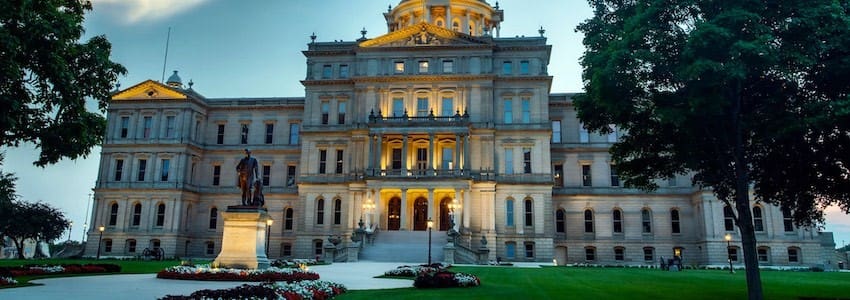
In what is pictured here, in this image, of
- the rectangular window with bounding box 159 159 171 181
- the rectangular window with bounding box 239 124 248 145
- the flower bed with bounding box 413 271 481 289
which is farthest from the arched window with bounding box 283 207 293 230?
the flower bed with bounding box 413 271 481 289

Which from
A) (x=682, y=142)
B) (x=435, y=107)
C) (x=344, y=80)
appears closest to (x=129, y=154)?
(x=344, y=80)

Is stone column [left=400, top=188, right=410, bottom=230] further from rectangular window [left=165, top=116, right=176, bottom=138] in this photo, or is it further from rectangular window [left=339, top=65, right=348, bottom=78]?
rectangular window [left=165, top=116, right=176, bottom=138]

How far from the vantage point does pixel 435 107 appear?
46656 mm

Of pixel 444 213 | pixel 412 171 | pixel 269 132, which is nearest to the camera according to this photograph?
pixel 412 171

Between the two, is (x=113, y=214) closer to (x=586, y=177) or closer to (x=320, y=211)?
(x=320, y=211)

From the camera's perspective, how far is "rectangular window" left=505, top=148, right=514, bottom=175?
45.7 metres

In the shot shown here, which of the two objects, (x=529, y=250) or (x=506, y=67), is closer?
(x=529, y=250)

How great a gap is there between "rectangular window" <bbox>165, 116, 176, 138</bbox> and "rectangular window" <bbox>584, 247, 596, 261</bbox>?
37123mm

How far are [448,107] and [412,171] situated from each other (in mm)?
6591

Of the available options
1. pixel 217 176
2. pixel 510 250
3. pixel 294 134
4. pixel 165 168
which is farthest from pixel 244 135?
pixel 510 250

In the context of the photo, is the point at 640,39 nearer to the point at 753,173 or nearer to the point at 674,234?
the point at 753,173

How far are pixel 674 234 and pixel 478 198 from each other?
1699 cm

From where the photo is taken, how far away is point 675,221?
157 feet

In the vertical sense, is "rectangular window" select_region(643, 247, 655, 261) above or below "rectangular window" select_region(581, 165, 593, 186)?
below
